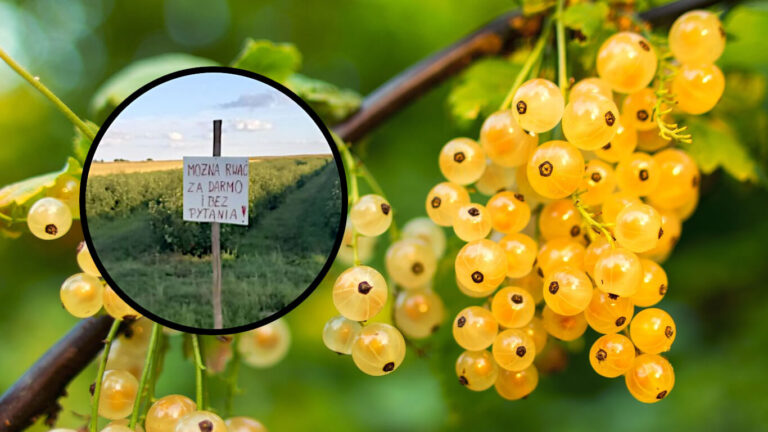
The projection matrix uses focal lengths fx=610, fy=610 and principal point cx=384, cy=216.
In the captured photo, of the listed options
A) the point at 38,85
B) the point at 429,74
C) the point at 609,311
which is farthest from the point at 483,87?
the point at 38,85

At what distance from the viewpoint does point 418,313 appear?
52cm

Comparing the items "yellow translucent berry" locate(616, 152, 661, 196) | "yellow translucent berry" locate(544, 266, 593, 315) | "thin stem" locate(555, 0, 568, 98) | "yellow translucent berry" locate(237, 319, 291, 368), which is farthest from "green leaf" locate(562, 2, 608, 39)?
"yellow translucent berry" locate(237, 319, 291, 368)

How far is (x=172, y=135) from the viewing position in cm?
38

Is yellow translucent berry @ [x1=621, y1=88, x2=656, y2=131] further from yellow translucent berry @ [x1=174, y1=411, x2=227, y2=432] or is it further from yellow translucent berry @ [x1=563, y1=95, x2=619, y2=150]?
yellow translucent berry @ [x1=174, y1=411, x2=227, y2=432]

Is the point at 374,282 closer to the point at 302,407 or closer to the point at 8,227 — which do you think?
the point at 8,227

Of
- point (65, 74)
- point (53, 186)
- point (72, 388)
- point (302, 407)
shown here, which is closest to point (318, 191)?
point (53, 186)

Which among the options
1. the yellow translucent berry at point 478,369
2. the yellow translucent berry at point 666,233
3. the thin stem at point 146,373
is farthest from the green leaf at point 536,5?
the thin stem at point 146,373

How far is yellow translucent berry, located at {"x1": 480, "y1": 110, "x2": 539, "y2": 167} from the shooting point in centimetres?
43

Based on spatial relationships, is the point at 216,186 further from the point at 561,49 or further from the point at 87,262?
the point at 561,49

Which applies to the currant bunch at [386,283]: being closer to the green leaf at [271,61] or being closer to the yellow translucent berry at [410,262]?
the yellow translucent berry at [410,262]

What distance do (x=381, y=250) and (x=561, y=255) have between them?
1.88ft

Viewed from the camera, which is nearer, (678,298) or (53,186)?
(53,186)

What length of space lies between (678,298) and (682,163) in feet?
1.34

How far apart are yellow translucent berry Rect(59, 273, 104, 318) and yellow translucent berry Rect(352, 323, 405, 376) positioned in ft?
0.58
